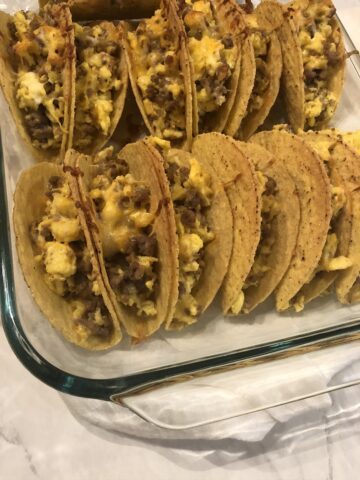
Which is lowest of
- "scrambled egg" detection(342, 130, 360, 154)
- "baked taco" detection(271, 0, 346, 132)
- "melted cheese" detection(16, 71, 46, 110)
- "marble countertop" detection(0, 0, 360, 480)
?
"marble countertop" detection(0, 0, 360, 480)

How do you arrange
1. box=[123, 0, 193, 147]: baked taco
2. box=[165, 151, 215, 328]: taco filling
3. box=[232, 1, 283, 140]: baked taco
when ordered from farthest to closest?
box=[232, 1, 283, 140]: baked taco → box=[123, 0, 193, 147]: baked taco → box=[165, 151, 215, 328]: taco filling

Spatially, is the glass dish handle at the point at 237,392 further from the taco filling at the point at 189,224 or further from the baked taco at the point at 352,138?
the baked taco at the point at 352,138

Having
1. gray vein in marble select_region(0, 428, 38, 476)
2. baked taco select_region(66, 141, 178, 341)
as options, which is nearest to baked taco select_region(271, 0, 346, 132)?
baked taco select_region(66, 141, 178, 341)

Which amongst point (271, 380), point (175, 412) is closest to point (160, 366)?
point (175, 412)

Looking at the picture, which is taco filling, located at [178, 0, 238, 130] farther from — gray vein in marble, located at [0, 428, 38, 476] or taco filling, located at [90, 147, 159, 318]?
gray vein in marble, located at [0, 428, 38, 476]

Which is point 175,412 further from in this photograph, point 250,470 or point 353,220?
point 353,220

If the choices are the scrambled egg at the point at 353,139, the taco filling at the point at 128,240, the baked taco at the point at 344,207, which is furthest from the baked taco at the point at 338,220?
the taco filling at the point at 128,240
